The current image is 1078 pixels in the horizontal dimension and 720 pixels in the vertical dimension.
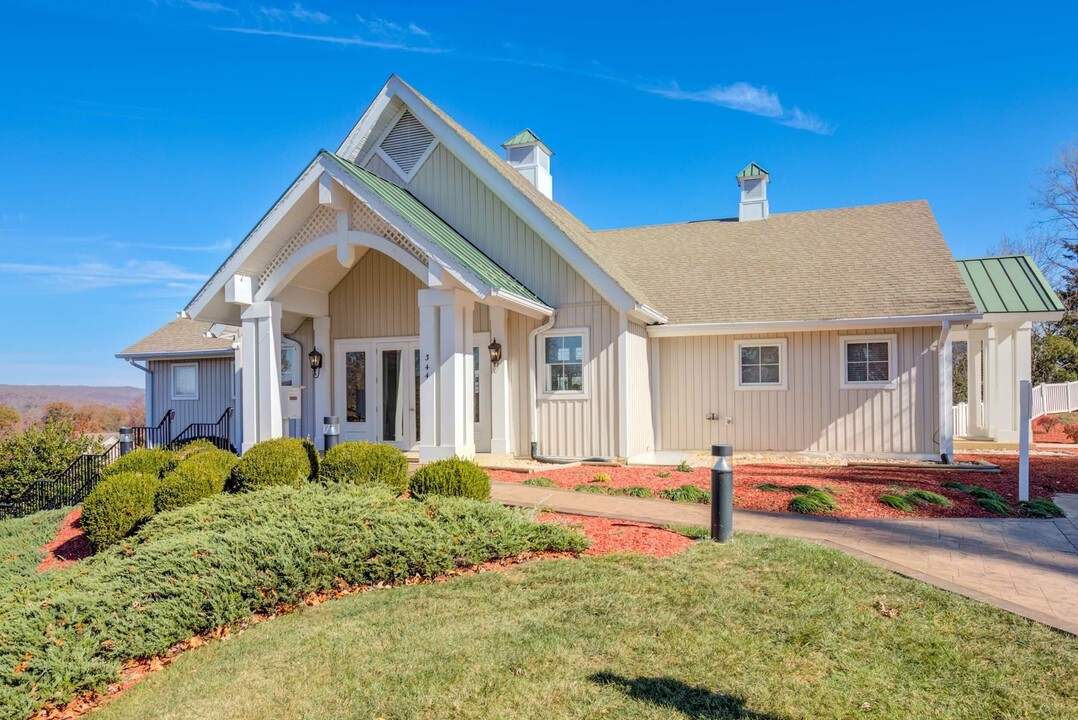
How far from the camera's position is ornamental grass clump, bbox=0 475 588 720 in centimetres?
454

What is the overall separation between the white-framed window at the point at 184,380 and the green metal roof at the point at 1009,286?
19.5 metres

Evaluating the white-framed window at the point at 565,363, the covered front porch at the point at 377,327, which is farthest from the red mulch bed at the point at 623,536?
the white-framed window at the point at 565,363

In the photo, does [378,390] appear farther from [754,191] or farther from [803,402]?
[754,191]

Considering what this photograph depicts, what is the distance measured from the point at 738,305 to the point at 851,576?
9238 mm

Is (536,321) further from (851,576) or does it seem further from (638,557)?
(851,576)

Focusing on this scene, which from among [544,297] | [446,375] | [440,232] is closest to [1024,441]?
[544,297]

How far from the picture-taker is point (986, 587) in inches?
212

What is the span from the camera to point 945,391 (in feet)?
41.3

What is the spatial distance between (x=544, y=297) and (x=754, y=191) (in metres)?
9.27

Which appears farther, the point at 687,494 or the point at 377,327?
the point at 377,327

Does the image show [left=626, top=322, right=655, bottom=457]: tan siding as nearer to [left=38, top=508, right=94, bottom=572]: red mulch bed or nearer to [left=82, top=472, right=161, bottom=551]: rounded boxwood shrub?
[left=82, top=472, right=161, bottom=551]: rounded boxwood shrub

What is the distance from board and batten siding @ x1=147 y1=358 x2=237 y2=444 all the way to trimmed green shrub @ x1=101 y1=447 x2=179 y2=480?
9.92m

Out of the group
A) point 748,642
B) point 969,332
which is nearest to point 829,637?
point 748,642

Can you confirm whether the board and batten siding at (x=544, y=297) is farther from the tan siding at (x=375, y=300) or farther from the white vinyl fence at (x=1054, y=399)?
the white vinyl fence at (x=1054, y=399)
